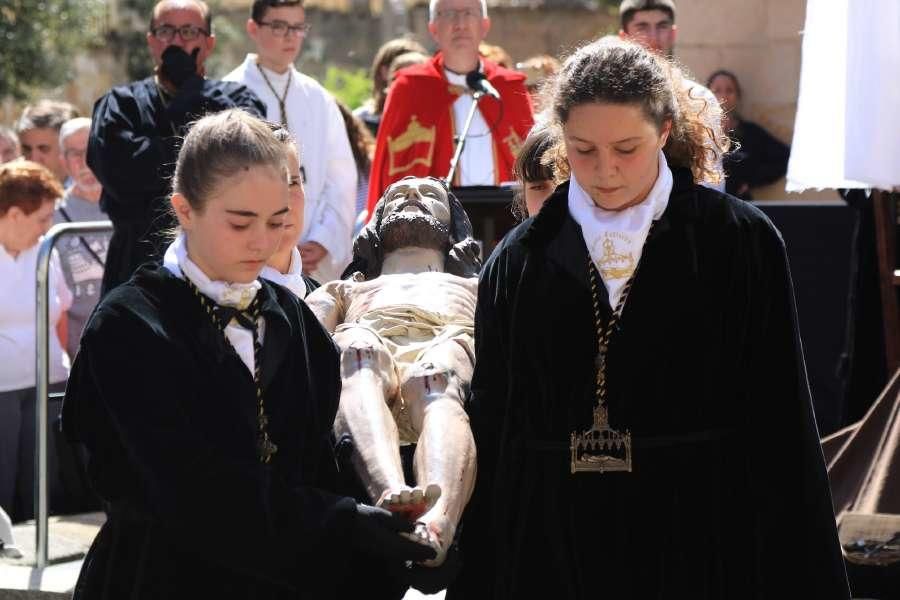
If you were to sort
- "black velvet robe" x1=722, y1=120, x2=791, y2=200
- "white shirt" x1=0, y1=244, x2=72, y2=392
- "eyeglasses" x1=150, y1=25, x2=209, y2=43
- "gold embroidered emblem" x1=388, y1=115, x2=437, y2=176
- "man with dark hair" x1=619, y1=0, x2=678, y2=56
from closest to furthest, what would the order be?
"eyeglasses" x1=150, y1=25, x2=209, y2=43, "white shirt" x1=0, y1=244, x2=72, y2=392, "man with dark hair" x1=619, y1=0, x2=678, y2=56, "gold embroidered emblem" x1=388, y1=115, x2=437, y2=176, "black velvet robe" x1=722, y1=120, x2=791, y2=200

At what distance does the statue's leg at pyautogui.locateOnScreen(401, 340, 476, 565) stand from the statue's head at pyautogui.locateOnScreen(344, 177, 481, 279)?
2.00 ft

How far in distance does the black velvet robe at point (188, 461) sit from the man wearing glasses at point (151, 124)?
3124 millimetres

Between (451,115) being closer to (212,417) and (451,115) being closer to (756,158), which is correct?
(756,158)

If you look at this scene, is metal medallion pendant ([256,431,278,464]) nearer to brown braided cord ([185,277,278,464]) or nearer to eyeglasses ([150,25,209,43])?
brown braided cord ([185,277,278,464])

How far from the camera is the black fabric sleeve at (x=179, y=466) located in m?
3.64

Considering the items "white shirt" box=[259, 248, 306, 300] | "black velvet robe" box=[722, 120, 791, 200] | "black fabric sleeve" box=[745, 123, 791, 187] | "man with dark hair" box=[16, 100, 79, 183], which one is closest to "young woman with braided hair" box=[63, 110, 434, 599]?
"white shirt" box=[259, 248, 306, 300]

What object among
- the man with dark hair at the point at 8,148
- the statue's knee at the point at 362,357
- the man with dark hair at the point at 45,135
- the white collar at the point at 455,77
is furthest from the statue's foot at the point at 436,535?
the man with dark hair at the point at 8,148

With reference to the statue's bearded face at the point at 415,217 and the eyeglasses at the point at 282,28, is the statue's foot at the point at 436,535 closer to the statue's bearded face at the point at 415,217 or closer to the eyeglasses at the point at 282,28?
the statue's bearded face at the point at 415,217

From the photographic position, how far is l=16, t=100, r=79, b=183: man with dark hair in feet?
33.5

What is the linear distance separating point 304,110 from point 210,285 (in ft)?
14.8

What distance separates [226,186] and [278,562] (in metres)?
0.80

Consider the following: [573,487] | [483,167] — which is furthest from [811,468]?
Result: [483,167]

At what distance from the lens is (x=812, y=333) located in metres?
8.08

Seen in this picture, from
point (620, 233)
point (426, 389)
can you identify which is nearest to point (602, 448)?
point (620, 233)
